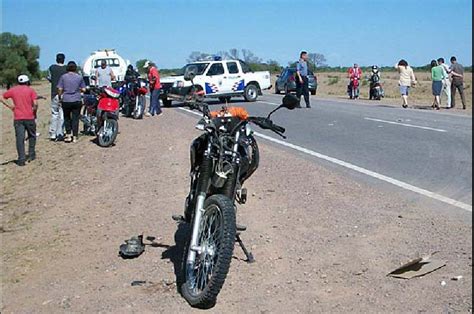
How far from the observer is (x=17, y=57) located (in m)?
92.2

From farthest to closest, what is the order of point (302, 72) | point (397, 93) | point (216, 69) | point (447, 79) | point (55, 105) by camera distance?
point (397, 93)
point (216, 69)
point (447, 79)
point (302, 72)
point (55, 105)

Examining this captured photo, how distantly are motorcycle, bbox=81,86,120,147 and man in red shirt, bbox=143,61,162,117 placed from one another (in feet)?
16.8

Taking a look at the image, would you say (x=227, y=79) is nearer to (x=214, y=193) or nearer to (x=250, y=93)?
(x=250, y=93)

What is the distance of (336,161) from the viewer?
10984mm

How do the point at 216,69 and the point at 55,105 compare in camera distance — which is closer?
the point at 55,105

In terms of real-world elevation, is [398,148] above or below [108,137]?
below

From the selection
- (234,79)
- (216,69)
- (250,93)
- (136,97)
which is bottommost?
(250,93)

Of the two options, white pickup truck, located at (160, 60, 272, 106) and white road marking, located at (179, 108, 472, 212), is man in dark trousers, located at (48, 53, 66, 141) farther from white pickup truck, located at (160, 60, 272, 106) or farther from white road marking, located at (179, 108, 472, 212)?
white pickup truck, located at (160, 60, 272, 106)

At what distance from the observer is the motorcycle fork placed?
5.11 meters

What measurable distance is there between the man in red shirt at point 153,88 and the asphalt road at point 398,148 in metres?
3.75

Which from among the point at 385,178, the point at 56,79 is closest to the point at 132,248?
the point at 385,178

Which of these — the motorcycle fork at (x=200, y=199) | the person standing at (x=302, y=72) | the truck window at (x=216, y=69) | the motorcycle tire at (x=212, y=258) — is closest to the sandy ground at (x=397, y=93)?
the person standing at (x=302, y=72)

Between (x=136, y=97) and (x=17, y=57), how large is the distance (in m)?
78.6

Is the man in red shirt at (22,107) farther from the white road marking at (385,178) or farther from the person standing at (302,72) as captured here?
the person standing at (302,72)
